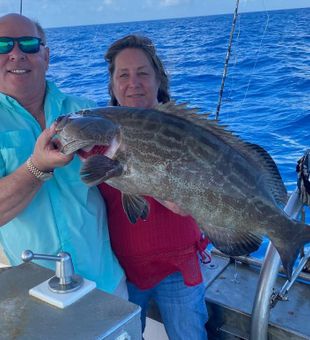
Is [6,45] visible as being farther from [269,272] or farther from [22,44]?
[269,272]

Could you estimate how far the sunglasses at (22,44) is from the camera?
2143 millimetres

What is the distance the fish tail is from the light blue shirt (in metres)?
0.84

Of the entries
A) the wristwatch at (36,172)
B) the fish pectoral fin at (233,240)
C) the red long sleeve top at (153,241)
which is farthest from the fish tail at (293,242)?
the wristwatch at (36,172)

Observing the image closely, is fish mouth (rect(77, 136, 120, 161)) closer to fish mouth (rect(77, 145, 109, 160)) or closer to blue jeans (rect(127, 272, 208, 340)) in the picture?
fish mouth (rect(77, 145, 109, 160))

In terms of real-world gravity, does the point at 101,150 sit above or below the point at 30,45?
below

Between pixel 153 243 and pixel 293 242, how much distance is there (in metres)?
0.70

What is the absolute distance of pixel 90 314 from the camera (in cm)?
136

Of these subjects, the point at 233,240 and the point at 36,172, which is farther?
the point at 233,240

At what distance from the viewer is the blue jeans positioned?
2.42m

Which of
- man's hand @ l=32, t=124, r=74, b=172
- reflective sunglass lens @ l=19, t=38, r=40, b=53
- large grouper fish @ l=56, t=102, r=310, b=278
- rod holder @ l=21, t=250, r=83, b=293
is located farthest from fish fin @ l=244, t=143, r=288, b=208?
reflective sunglass lens @ l=19, t=38, r=40, b=53

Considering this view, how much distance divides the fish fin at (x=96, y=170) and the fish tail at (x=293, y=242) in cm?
82

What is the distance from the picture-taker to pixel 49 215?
2.08 m

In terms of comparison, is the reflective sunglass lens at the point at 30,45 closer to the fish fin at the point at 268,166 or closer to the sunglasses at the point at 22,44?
the sunglasses at the point at 22,44

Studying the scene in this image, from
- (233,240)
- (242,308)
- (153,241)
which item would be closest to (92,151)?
(153,241)
